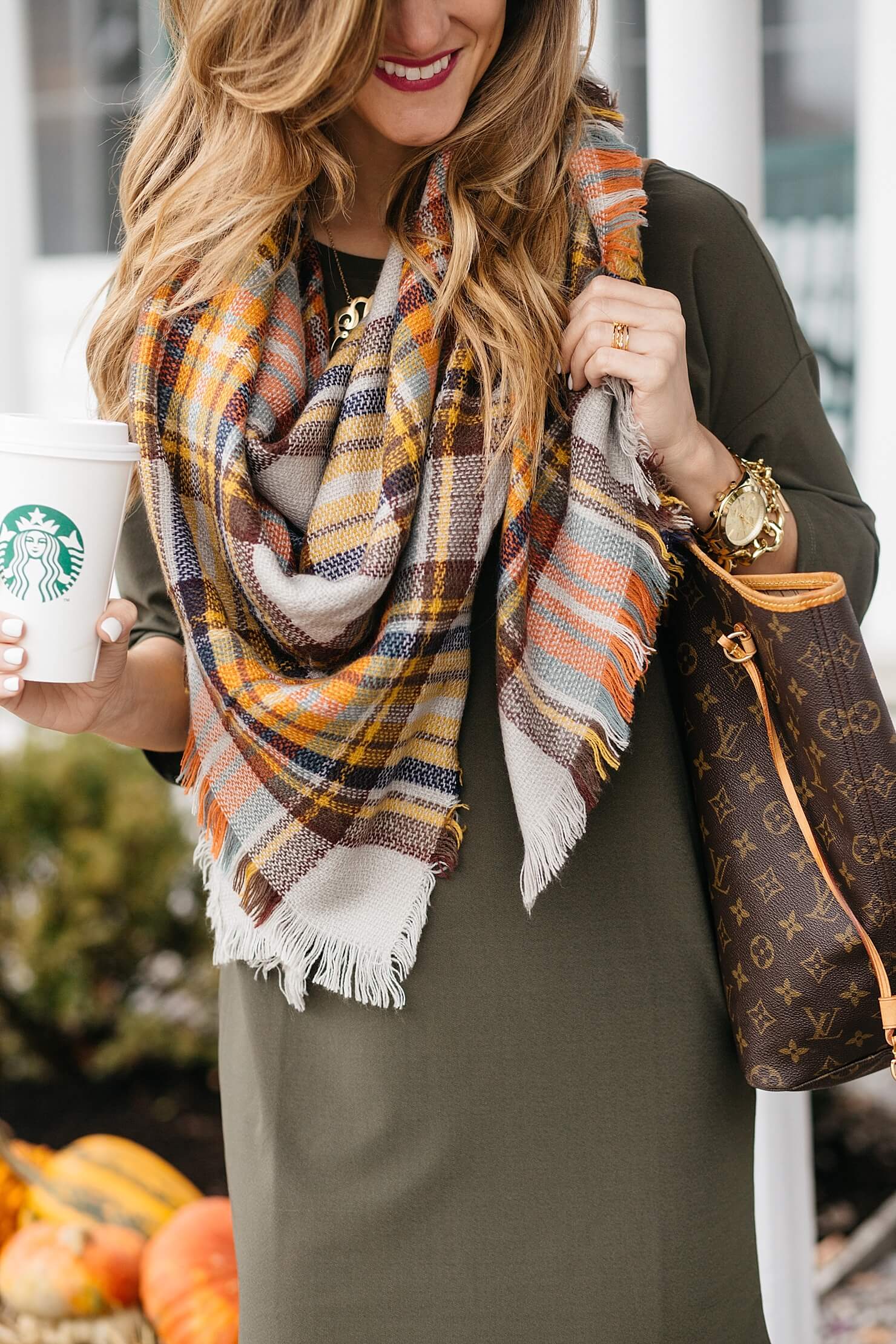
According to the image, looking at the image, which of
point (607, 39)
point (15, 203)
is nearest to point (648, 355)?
point (607, 39)

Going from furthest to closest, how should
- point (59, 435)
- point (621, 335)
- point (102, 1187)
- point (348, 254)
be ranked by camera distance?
point (102, 1187), point (348, 254), point (621, 335), point (59, 435)

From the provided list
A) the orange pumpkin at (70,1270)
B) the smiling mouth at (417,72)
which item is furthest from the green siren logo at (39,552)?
the orange pumpkin at (70,1270)

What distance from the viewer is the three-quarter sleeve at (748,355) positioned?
1.21 meters

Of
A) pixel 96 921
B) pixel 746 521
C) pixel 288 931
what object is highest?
pixel 746 521

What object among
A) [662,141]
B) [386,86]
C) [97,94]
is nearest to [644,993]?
[386,86]

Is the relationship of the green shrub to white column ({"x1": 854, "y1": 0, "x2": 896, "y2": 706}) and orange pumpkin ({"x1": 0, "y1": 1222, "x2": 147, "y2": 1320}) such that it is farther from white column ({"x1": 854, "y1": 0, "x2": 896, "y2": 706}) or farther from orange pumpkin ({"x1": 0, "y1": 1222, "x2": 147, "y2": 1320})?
white column ({"x1": 854, "y1": 0, "x2": 896, "y2": 706})

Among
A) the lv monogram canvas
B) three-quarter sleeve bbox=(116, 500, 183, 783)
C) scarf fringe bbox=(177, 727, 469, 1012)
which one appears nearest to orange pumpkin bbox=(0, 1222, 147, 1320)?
scarf fringe bbox=(177, 727, 469, 1012)

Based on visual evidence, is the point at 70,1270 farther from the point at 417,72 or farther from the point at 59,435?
the point at 417,72

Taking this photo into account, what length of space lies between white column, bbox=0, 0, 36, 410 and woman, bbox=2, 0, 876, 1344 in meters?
3.26

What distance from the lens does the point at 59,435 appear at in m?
0.99

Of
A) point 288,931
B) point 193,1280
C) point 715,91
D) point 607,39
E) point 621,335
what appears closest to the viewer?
point 621,335

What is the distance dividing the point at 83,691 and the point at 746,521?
2.13 feet

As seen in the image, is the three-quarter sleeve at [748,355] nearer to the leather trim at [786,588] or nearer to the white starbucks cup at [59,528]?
the leather trim at [786,588]

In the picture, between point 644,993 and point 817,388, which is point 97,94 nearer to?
point 817,388
